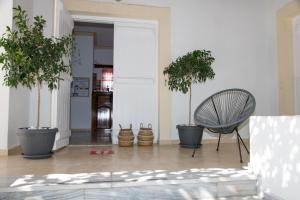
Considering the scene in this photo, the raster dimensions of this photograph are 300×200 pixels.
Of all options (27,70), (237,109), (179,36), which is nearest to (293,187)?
(237,109)

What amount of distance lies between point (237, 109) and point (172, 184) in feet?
4.91

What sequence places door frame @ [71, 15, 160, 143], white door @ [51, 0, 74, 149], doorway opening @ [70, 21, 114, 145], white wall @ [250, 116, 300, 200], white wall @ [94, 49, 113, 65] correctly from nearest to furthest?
white wall @ [250, 116, 300, 200] < white door @ [51, 0, 74, 149] < door frame @ [71, 15, 160, 143] < doorway opening @ [70, 21, 114, 145] < white wall @ [94, 49, 113, 65]

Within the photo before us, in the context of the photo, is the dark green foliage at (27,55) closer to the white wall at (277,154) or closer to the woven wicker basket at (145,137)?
the woven wicker basket at (145,137)

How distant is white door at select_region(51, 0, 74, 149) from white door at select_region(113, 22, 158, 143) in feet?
2.73

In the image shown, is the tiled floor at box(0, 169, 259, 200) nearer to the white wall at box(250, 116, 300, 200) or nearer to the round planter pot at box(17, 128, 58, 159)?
the white wall at box(250, 116, 300, 200)

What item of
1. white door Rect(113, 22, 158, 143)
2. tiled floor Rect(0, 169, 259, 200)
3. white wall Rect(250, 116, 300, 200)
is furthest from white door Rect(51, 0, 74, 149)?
white wall Rect(250, 116, 300, 200)

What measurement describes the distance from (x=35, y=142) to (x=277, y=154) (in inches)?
95.2

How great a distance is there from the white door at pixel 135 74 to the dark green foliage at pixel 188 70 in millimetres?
607

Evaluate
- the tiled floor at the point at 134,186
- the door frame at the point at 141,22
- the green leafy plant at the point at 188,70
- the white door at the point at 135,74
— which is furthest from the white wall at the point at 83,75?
the tiled floor at the point at 134,186

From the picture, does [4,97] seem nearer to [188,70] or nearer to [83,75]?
[188,70]

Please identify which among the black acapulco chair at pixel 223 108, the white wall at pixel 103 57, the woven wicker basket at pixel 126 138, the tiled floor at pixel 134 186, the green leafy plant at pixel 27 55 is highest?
the white wall at pixel 103 57

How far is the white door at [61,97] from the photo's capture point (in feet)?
11.2

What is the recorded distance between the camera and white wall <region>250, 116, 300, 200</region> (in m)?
1.80

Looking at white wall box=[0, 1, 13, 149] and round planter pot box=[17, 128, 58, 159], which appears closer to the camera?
round planter pot box=[17, 128, 58, 159]
